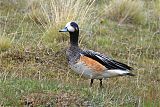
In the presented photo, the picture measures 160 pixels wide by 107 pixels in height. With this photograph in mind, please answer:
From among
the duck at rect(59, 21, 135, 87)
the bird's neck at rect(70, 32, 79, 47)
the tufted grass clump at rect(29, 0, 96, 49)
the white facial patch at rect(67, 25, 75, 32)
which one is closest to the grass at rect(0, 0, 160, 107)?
the tufted grass clump at rect(29, 0, 96, 49)

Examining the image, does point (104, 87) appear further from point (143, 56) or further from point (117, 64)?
point (143, 56)

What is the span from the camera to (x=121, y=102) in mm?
7027

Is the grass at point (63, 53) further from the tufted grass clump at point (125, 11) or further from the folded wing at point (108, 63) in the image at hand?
the folded wing at point (108, 63)

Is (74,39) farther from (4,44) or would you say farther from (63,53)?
(4,44)

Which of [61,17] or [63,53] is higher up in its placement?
[61,17]

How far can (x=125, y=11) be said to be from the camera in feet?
45.2

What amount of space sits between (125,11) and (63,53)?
409cm

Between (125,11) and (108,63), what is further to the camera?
(125,11)

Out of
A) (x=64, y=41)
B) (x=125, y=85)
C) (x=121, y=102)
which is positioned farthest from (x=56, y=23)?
(x=121, y=102)

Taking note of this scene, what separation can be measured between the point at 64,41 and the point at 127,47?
1.33 metres

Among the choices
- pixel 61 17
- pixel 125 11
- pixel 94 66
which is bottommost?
pixel 94 66

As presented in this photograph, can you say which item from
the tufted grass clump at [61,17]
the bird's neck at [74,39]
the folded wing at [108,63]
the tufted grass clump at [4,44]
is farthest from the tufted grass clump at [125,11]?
the folded wing at [108,63]

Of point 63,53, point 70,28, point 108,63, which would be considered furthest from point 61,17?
point 108,63

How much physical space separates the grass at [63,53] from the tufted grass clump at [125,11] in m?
0.02
